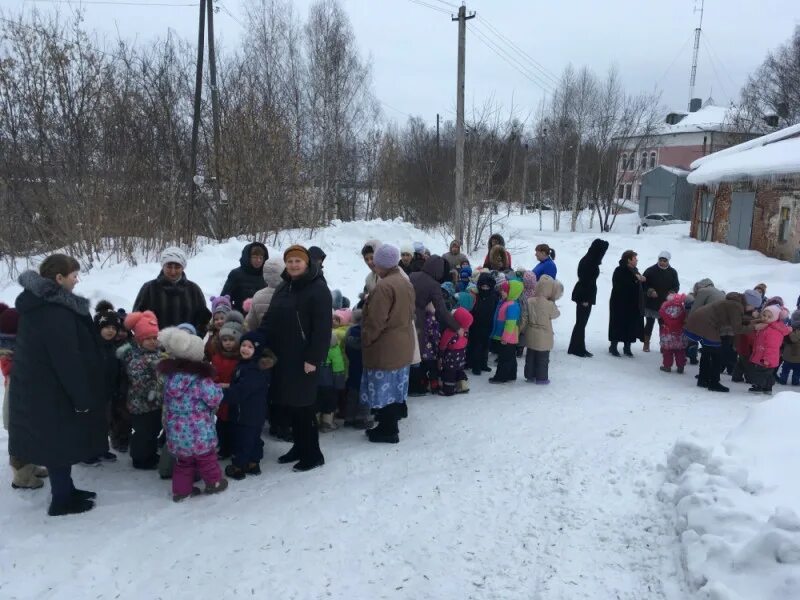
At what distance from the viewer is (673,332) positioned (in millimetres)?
7891

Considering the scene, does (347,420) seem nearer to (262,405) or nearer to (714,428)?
(262,405)

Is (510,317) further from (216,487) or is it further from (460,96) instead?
(460,96)

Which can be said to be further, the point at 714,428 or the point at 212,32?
the point at 212,32

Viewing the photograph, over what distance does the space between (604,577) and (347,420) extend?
9.86 ft

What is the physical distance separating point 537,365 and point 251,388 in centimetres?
410

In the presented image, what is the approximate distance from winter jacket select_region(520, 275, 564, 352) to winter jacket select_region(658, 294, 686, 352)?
6.17 ft

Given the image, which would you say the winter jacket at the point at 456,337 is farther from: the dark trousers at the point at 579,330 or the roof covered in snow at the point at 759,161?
the roof covered in snow at the point at 759,161

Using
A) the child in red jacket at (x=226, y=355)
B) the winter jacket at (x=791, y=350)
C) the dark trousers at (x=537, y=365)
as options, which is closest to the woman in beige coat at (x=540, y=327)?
the dark trousers at (x=537, y=365)

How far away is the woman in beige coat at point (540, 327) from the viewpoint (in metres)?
6.99

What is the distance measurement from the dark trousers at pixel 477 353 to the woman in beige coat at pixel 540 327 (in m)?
0.59

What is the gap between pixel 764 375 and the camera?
7035mm

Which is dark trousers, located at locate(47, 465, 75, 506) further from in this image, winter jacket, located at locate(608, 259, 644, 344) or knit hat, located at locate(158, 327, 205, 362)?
winter jacket, located at locate(608, 259, 644, 344)

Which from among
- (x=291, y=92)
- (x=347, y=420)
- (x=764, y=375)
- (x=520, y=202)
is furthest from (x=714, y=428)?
(x=520, y=202)

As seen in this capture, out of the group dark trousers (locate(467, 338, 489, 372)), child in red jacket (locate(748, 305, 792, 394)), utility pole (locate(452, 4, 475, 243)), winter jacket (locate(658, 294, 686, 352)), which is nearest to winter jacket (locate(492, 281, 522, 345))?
dark trousers (locate(467, 338, 489, 372))
